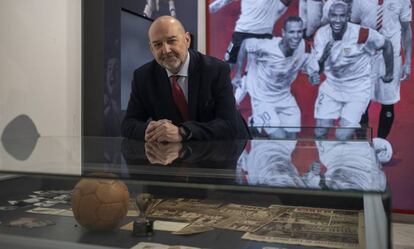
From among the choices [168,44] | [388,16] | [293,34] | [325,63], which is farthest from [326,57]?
[168,44]

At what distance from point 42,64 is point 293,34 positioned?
240 cm

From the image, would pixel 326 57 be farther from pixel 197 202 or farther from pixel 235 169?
pixel 235 169

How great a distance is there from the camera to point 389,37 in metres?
3.68

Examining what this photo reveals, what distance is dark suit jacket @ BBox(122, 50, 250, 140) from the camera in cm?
189

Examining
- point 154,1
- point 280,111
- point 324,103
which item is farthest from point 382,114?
point 154,1

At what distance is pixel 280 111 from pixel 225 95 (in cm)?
217

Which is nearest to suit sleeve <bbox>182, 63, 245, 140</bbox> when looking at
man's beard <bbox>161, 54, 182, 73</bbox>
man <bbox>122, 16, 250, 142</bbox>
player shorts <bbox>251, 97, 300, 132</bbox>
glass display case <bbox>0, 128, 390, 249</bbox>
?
man <bbox>122, 16, 250, 142</bbox>

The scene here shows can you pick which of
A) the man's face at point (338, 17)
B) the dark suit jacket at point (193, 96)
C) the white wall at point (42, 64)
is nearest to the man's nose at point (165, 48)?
the dark suit jacket at point (193, 96)

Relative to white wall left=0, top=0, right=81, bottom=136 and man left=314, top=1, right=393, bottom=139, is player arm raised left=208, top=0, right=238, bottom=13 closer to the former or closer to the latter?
man left=314, top=1, right=393, bottom=139

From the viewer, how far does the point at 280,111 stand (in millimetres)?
4008

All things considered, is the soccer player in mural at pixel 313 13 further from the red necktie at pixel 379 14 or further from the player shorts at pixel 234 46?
the player shorts at pixel 234 46

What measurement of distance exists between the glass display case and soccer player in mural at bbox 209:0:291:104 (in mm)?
3189

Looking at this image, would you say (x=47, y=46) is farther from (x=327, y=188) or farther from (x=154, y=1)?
(x=327, y=188)

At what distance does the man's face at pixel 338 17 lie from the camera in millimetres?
3809
